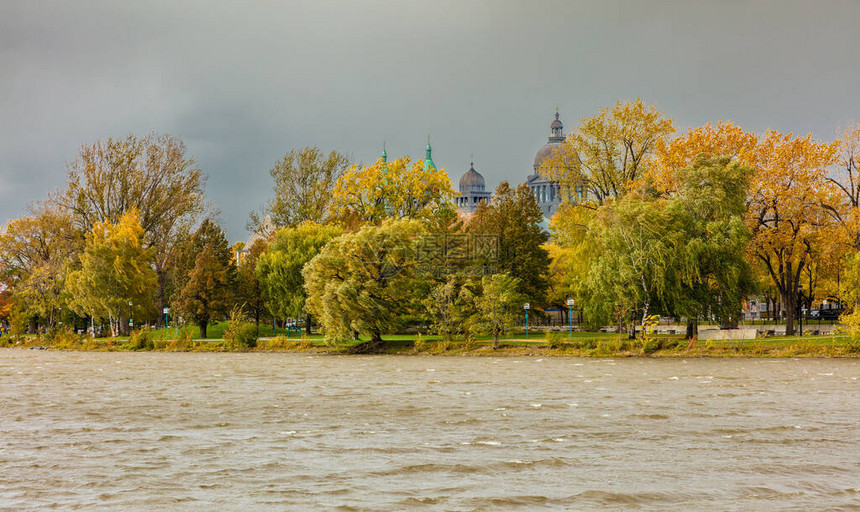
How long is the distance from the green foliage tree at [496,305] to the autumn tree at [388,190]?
1826 cm

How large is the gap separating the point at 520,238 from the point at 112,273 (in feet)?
113

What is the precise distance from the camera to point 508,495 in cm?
1140

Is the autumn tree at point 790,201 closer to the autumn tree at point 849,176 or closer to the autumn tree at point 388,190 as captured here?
the autumn tree at point 849,176

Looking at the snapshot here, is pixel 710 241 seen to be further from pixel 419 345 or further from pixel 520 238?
pixel 419 345

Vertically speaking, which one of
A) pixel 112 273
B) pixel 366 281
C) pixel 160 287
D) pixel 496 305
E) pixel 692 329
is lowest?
pixel 692 329

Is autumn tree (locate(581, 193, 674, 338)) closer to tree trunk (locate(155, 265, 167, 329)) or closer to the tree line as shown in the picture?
the tree line

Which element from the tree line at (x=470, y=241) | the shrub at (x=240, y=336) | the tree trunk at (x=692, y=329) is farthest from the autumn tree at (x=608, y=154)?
the shrub at (x=240, y=336)

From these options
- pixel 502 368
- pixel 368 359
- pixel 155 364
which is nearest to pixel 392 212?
pixel 368 359

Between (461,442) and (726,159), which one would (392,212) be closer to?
(726,159)

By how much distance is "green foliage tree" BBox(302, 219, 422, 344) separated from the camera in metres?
49.6

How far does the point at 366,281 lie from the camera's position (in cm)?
5047

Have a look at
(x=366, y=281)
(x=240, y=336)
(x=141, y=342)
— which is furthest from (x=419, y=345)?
(x=141, y=342)

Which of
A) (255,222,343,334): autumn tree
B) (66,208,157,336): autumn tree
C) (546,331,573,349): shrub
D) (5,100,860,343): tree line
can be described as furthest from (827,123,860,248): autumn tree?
(66,208,157,336): autumn tree

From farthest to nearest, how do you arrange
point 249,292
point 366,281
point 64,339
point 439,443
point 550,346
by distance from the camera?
point 249,292, point 64,339, point 366,281, point 550,346, point 439,443
